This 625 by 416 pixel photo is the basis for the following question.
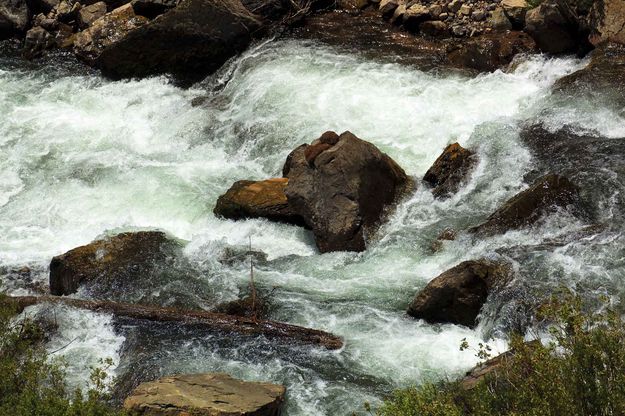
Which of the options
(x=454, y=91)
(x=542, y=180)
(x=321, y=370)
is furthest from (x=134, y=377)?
(x=454, y=91)

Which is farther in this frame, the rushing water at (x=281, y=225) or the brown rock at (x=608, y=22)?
the brown rock at (x=608, y=22)

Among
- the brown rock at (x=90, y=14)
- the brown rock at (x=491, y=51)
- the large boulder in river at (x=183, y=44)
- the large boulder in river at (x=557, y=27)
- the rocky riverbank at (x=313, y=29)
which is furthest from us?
the brown rock at (x=90, y=14)

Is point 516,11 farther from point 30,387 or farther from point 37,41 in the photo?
point 30,387

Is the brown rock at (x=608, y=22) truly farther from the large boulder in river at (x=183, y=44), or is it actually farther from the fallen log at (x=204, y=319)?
the fallen log at (x=204, y=319)

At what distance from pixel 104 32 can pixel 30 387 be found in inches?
577

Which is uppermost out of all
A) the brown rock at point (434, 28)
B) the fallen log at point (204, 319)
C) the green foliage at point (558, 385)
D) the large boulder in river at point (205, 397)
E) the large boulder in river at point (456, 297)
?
the green foliage at point (558, 385)

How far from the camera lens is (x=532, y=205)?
40.4ft

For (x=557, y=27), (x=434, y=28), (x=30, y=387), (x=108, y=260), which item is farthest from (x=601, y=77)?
(x=30, y=387)

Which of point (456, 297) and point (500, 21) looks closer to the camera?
→ point (456, 297)

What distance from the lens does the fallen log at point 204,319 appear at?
34.8 ft

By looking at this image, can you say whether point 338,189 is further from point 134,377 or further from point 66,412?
point 66,412

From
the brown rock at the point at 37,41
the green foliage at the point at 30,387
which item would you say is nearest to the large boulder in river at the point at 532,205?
the green foliage at the point at 30,387

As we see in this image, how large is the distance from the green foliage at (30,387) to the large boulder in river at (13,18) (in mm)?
14500

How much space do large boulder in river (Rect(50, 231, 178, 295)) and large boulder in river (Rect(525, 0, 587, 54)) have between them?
9.36m
